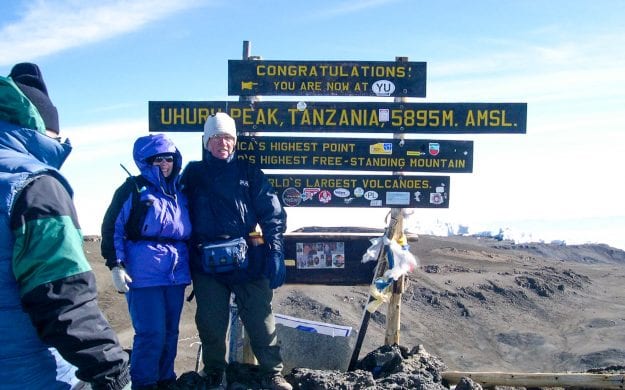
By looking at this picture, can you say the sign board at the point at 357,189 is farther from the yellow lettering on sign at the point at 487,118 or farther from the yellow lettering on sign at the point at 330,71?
the yellow lettering on sign at the point at 330,71

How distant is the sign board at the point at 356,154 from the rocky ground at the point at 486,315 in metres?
4.87

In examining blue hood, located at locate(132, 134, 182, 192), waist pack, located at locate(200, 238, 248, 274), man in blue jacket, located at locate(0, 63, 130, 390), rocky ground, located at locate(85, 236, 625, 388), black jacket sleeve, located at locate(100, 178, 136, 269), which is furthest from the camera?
A: rocky ground, located at locate(85, 236, 625, 388)

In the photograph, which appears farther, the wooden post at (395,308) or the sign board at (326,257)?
the sign board at (326,257)

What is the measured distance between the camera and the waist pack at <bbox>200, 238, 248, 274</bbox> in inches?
208

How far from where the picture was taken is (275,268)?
5461mm

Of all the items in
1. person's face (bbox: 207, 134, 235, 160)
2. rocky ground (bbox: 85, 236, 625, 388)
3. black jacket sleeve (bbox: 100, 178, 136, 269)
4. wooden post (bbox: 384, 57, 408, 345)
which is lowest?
rocky ground (bbox: 85, 236, 625, 388)

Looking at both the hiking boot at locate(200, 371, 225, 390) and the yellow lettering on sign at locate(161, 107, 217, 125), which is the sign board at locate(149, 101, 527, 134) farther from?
the hiking boot at locate(200, 371, 225, 390)

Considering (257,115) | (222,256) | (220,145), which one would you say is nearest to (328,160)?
(257,115)

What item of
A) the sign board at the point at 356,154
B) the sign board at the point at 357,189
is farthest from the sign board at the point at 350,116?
the sign board at the point at 357,189

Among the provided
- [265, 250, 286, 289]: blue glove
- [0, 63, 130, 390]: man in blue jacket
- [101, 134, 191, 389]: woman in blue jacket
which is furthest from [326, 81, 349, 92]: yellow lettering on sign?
[0, 63, 130, 390]: man in blue jacket

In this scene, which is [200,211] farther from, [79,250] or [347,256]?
[79,250]

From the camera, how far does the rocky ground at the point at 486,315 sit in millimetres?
12250

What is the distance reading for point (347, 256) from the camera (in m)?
6.79

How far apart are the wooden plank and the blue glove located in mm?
1783
